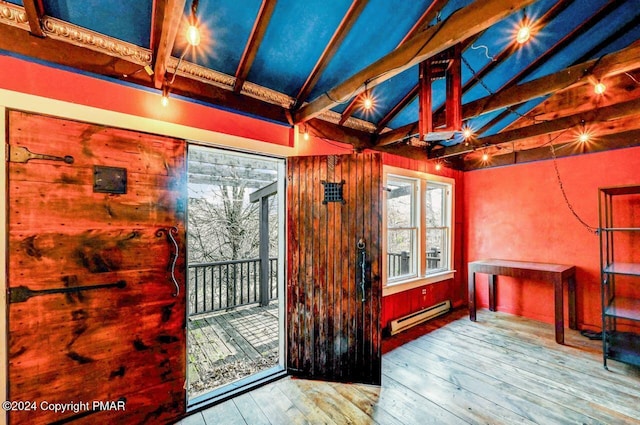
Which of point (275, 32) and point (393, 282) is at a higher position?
point (275, 32)

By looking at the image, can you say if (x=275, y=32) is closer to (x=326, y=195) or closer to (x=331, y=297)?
(x=326, y=195)

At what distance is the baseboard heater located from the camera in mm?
3542

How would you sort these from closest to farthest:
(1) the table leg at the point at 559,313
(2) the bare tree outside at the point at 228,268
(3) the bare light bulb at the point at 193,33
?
(3) the bare light bulb at the point at 193,33 < (2) the bare tree outside at the point at 228,268 < (1) the table leg at the point at 559,313

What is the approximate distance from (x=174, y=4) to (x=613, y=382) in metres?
4.45

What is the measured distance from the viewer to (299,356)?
8.61 ft

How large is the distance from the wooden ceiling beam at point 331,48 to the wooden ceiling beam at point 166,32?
1162mm

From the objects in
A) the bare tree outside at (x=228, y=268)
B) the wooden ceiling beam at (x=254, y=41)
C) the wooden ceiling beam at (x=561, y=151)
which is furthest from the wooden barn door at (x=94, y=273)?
the wooden ceiling beam at (x=561, y=151)

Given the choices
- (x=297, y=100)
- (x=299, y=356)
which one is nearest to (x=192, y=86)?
(x=297, y=100)

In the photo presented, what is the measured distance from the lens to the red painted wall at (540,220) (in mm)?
3455

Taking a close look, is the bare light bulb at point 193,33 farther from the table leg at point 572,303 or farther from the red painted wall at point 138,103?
the table leg at point 572,303

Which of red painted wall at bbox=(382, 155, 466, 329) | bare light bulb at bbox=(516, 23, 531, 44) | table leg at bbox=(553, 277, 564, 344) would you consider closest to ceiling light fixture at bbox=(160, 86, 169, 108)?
red painted wall at bbox=(382, 155, 466, 329)

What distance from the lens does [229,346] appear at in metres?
3.38

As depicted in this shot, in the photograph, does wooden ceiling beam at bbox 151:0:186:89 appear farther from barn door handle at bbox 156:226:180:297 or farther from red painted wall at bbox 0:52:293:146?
barn door handle at bbox 156:226:180:297

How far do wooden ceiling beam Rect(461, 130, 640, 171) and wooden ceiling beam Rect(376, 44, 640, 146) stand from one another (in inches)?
69.2
